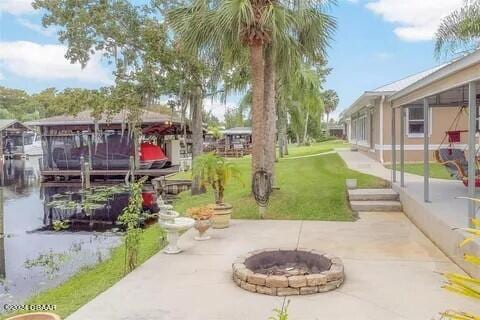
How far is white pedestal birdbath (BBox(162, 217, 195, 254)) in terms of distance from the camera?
6.49m

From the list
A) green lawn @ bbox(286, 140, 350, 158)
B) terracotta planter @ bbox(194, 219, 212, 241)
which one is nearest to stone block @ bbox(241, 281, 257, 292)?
terracotta planter @ bbox(194, 219, 212, 241)

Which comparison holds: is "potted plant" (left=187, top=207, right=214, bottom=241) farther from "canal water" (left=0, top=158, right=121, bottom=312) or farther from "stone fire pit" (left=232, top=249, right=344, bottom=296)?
"canal water" (left=0, top=158, right=121, bottom=312)

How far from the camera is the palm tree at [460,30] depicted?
1190 cm

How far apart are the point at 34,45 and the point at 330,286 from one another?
83.7ft

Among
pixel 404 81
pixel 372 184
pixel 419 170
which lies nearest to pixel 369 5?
pixel 404 81

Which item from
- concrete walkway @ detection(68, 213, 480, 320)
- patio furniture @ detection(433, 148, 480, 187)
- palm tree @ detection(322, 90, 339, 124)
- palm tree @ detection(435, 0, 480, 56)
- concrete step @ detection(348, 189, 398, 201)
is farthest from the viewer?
palm tree @ detection(322, 90, 339, 124)

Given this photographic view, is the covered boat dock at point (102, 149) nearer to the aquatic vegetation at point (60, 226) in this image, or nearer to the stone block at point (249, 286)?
the aquatic vegetation at point (60, 226)

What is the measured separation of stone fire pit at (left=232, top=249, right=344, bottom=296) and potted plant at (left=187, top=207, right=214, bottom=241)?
166 centimetres

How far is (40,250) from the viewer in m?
9.45

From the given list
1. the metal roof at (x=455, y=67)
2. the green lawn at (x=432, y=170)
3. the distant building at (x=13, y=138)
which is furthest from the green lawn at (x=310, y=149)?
the distant building at (x=13, y=138)

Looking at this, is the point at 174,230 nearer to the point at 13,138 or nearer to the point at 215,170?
the point at 215,170

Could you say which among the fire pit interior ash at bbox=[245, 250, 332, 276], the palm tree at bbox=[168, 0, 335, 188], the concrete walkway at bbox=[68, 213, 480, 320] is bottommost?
the concrete walkway at bbox=[68, 213, 480, 320]

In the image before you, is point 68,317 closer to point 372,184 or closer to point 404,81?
point 372,184

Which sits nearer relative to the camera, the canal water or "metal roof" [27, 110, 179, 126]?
the canal water
